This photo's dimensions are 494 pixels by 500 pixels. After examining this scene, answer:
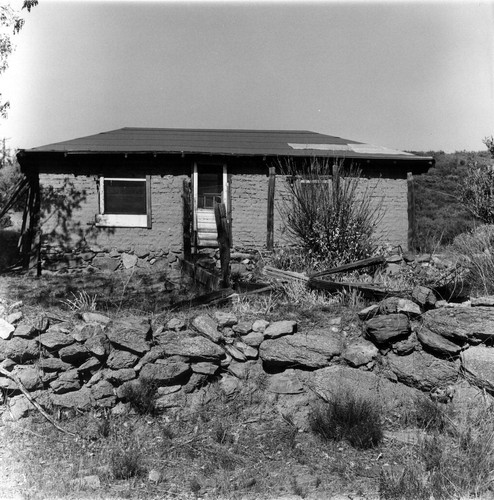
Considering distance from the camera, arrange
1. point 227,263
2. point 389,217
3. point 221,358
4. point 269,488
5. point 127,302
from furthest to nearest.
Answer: point 389,217 → point 127,302 → point 227,263 → point 221,358 → point 269,488

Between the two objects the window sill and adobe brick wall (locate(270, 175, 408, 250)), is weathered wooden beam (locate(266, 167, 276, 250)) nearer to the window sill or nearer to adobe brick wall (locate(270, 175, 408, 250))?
adobe brick wall (locate(270, 175, 408, 250))

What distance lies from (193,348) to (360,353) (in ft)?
5.76

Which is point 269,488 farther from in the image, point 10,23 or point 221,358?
point 10,23

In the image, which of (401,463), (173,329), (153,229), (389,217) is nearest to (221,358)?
(173,329)

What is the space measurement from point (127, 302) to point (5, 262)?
→ 8.04m

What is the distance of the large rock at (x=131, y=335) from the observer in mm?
5336

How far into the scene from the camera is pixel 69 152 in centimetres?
1229

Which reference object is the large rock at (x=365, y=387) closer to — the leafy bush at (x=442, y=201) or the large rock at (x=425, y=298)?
the large rock at (x=425, y=298)

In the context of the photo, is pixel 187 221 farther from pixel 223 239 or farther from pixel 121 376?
pixel 121 376

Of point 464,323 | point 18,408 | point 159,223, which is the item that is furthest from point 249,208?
point 18,408

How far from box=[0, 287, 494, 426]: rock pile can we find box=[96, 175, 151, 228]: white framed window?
7.53m

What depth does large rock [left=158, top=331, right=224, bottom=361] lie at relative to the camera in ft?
17.5

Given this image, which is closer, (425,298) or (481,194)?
(425,298)

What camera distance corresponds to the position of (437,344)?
5121 millimetres
